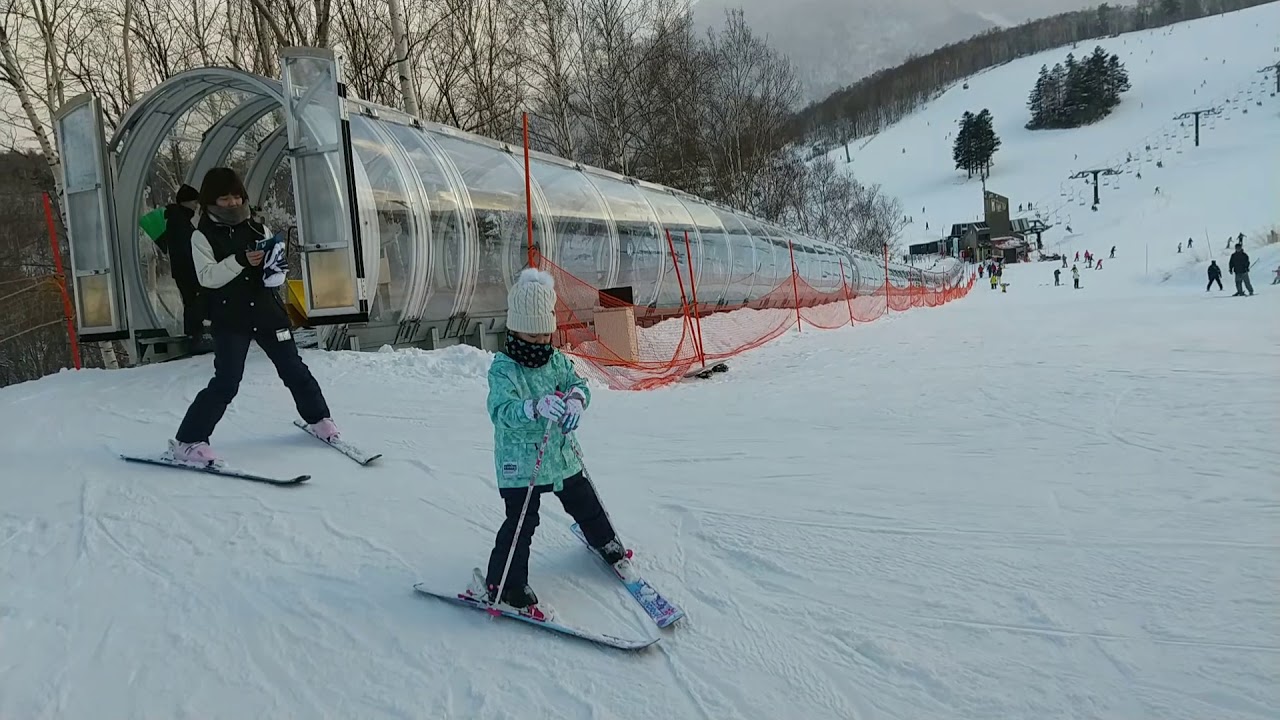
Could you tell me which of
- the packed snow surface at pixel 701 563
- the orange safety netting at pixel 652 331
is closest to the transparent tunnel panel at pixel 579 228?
the orange safety netting at pixel 652 331

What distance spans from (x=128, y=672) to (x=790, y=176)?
106 ft

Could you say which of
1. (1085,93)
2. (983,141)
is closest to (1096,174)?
(983,141)

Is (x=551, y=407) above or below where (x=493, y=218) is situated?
below

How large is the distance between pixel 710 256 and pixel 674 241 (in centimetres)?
166

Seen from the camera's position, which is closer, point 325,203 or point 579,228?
point 325,203

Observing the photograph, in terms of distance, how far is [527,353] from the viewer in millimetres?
2623

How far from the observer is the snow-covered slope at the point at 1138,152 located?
63.8m

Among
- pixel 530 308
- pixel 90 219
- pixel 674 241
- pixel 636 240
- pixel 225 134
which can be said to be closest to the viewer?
pixel 530 308

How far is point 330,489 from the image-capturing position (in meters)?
3.90

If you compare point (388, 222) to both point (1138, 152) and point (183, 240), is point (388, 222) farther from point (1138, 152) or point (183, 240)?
point (1138, 152)

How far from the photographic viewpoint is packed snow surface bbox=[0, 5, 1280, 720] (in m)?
2.17

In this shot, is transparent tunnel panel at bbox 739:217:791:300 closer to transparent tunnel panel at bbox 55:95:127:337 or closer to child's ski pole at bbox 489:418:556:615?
transparent tunnel panel at bbox 55:95:127:337

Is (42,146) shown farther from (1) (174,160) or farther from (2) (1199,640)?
(2) (1199,640)

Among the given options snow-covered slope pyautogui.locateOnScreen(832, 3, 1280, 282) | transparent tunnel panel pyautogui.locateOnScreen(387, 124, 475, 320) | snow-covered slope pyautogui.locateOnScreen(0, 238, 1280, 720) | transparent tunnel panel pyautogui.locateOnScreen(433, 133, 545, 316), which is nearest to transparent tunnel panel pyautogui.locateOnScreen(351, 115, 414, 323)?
transparent tunnel panel pyautogui.locateOnScreen(387, 124, 475, 320)
